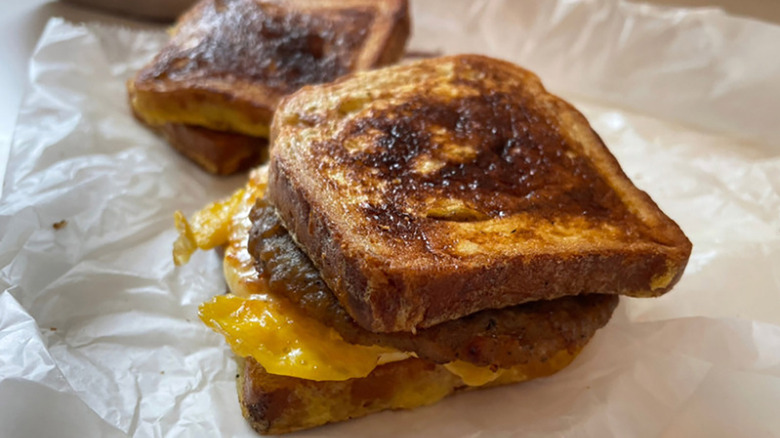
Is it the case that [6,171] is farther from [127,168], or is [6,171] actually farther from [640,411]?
[640,411]

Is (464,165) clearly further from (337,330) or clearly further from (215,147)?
(215,147)

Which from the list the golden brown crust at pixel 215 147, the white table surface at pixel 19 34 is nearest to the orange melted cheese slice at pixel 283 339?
the golden brown crust at pixel 215 147

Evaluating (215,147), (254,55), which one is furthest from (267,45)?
(215,147)

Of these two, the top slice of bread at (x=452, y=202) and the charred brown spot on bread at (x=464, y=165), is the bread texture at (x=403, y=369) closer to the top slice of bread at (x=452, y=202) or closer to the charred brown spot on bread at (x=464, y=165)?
the top slice of bread at (x=452, y=202)

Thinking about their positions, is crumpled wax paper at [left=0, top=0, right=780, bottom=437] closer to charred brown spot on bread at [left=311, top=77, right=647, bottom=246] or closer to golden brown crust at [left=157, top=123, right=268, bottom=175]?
golden brown crust at [left=157, top=123, right=268, bottom=175]

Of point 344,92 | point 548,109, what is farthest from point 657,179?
point 344,92

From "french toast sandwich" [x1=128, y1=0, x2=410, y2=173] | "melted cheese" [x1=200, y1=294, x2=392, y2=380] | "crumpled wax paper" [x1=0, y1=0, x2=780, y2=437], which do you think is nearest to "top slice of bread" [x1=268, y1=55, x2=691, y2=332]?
"melted cheese" [x1=200, y1=294, x2=392, y2=380]
